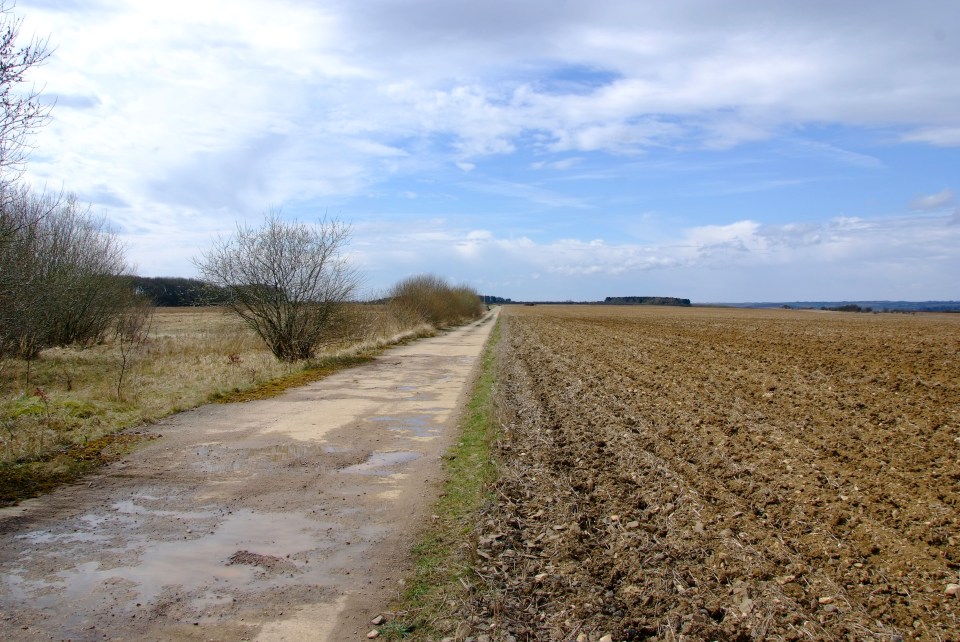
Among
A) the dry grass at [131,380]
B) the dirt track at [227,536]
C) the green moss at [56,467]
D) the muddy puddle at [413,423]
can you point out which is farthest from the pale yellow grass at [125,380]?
the muddy puddle at [413,423]

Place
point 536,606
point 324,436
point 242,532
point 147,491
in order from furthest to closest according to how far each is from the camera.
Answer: point 324,436
point 147,491
point 242,532
point 536,606

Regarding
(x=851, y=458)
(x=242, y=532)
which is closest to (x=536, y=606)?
(x=242, y=532)

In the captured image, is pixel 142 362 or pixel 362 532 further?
pixel 142 362

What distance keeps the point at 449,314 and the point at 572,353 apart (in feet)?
109

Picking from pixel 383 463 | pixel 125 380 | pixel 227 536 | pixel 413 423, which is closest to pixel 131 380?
pixel 125 380

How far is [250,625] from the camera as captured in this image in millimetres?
4312

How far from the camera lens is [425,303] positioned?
46.0 m

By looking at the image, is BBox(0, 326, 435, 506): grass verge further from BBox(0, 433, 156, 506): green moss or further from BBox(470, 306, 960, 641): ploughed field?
BBox(470, 306, 960, 641): ploughed field

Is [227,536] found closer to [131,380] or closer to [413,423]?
[413,423]

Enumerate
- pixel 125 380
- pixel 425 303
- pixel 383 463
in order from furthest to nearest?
pixel 425 303
pixel 125 380
pixel 383 463

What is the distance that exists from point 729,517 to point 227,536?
4.58 meters

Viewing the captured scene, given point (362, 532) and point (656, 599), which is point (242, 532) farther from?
point (656, 599)

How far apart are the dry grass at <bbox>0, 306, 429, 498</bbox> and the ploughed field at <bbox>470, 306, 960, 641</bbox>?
20.2 ft

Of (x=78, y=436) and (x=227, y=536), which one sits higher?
(x=78, y=436)
